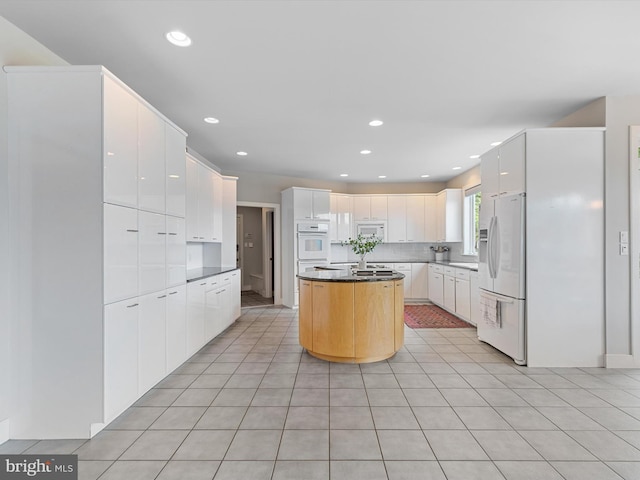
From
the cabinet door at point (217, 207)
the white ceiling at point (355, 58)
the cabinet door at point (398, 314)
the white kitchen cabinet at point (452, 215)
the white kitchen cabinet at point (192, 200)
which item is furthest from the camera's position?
the white kitchen cabinet at point (452, 215)

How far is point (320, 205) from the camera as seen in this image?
644cm

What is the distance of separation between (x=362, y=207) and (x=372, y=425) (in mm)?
5477

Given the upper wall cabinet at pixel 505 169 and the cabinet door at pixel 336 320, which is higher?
the upper wall cabinet at pixel 505 169

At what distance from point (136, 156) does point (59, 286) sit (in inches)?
41.5

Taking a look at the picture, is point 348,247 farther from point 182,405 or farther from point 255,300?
point 182,405

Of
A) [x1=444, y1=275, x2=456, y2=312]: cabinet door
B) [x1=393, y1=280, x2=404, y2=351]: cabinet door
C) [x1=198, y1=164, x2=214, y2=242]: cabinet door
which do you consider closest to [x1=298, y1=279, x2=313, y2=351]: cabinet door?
[x1=393, y1=280, x2=404, y2=351]: cabinet door

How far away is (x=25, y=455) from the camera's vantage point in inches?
73.4

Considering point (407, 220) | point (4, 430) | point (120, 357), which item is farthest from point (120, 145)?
point (407, 220)

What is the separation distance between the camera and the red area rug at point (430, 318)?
4977 mm

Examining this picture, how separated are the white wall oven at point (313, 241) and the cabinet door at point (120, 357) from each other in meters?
3.96

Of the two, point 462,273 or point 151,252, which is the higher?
point 151,252

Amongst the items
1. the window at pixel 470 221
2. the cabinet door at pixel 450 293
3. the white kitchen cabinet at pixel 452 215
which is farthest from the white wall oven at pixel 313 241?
the window at pixel 470 221

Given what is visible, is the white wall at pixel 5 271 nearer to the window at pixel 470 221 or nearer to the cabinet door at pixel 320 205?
the cabinet door at pixel 320 205

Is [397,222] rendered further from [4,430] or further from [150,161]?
[4,430]
